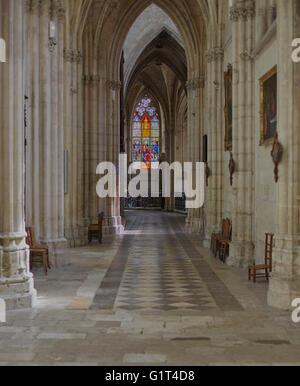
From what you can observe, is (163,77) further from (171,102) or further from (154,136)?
→ (154,136)

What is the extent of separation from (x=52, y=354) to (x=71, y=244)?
39.4 feet

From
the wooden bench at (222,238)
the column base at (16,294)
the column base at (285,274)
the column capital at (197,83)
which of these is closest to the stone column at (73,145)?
the wooden bench at (222,238)

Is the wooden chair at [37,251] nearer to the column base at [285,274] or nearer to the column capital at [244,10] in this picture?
the column base at [285,274]

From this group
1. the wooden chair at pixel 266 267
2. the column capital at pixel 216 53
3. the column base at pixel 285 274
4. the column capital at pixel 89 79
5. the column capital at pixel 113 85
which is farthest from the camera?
the column capital at pixel 113 85

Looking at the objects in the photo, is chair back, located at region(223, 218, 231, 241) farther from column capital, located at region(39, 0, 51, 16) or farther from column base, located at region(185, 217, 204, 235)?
column base, located at region(185, 217, 204, 235)

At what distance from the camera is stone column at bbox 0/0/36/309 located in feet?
27.8

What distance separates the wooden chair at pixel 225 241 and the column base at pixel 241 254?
0.42 m

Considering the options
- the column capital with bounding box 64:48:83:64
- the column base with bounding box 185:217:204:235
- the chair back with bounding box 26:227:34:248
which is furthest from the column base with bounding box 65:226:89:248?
the column base with bounding box 185:217:204:235

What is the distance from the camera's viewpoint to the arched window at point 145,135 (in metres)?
48.6

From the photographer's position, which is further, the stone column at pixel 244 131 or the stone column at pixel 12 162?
the stone column at pixel 244 131

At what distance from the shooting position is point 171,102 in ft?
148

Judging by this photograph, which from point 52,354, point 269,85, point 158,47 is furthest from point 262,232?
point 158,47

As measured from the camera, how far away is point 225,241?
1383 centimetres

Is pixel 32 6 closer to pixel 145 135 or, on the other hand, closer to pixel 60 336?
pixel 60 336
